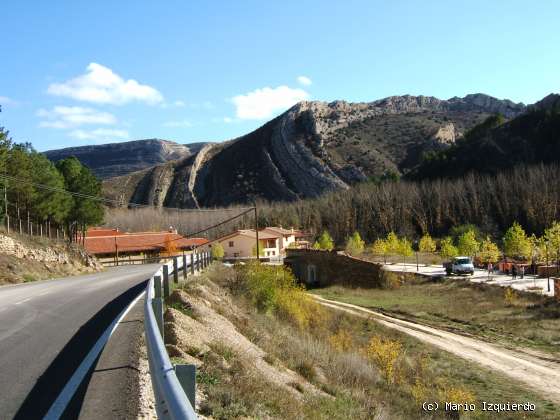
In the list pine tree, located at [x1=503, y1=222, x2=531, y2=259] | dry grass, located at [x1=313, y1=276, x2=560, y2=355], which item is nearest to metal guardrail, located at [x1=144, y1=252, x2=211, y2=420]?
dry grass, located at [x1=313, y1=276, x2=560, y2=355]

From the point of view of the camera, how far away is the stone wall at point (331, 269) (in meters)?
55.5

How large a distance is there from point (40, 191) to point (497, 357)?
38.7 m

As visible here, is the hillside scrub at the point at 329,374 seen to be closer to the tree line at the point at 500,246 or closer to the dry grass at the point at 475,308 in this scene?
the dry grass at the point at 475,308

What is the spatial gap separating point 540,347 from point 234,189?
490 ft

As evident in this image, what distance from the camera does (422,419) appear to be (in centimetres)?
1345

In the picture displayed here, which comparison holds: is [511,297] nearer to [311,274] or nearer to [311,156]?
[311,274]

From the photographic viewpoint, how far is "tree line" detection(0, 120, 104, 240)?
43188 millimetres

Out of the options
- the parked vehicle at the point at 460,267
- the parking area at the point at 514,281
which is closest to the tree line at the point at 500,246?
the parking area at the point at 514,281

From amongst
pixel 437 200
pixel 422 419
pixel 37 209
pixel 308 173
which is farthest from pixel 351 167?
pixel 422 419

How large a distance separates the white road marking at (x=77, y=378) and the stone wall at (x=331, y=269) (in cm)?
4635

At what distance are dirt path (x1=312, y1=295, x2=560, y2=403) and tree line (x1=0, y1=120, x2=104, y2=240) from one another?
28045 mm

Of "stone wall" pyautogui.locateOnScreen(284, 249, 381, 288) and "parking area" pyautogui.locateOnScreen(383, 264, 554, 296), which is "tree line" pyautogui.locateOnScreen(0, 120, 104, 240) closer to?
"stone wall" pyautogui.locateOnScreen(284, 249, 381, 288)

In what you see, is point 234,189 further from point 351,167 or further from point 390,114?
point 390,114

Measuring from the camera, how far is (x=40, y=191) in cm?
4738
